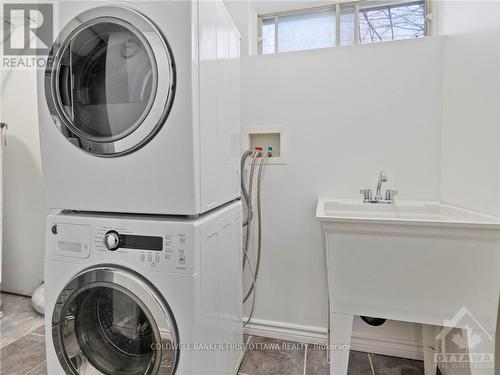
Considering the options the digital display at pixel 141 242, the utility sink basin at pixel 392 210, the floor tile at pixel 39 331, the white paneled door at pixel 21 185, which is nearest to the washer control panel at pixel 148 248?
the digital display at pixel 141 242

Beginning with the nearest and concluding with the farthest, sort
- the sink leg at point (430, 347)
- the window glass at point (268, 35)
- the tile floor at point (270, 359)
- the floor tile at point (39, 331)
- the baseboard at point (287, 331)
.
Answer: the sink leg at point (430, 347), the tile floor at point (270, 359), the baseboard at point (287, 331), the floor tile at point (39, 331), the window glass at point (268, 35)

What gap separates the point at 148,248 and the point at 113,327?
16.3 inches

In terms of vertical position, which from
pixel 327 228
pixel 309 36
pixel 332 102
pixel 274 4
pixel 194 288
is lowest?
pixel 194 288

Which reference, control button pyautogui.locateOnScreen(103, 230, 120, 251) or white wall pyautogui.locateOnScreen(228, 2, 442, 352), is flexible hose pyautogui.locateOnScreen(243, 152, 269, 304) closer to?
white wall pyautogui.locateOnScreen(228, 2, 442, 352)

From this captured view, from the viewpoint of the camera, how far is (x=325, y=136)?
1540 millimetres

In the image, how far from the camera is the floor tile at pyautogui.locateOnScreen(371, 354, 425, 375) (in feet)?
4.47

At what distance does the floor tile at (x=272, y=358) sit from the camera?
1.38m

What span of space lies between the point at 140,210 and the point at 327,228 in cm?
68

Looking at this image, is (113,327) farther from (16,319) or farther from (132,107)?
(16,319)

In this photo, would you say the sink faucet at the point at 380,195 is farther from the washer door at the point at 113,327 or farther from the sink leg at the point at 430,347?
the washer door at the point at 113,327

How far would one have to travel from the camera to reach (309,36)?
1.76 metres

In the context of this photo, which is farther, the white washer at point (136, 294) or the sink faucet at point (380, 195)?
the sink faucet at point (380, 195)

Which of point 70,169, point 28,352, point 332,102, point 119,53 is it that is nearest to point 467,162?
point 332,102

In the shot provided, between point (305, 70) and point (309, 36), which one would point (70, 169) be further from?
point (309, 36)
